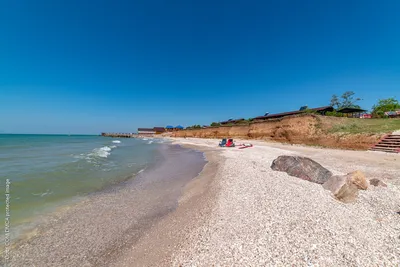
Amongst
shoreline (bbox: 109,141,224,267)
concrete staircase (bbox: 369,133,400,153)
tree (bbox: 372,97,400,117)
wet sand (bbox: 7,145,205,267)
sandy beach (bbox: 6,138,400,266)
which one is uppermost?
tree (bbox: 372,97,400,117)

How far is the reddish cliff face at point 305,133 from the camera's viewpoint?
52.2 feet

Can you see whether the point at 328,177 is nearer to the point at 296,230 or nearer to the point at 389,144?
the point at 296,230

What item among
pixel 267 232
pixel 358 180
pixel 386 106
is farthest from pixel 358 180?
pixel 386 106

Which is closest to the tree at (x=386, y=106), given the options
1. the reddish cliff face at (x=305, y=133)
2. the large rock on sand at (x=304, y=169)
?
the reddish cliff face at (x=305, y=133)

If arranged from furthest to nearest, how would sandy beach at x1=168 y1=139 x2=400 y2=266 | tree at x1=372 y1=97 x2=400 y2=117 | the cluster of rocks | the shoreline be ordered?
tree at x1=372 y1=97 x2=400 y2=117 → the cluster of rocks → the shoreline → sandy beach at x1=168 y1=139 x2=400 y2=266

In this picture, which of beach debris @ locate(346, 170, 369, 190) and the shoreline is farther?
beach debris @ locate(346, 170, 369, 190)

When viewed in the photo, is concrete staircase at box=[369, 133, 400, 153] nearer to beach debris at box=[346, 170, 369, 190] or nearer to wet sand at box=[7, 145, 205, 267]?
beach debris at box=[346, 170, 369, 190]

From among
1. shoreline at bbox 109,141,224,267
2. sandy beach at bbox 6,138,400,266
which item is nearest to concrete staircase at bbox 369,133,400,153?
sandy beach at bbox 6,138,400,266

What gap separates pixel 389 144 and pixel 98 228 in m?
21.0

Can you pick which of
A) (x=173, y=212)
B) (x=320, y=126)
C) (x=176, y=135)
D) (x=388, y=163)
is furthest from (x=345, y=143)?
(x=176, y=135)

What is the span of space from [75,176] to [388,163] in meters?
19.0

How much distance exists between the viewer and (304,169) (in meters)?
7.30

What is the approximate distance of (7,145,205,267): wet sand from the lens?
10.9 ft

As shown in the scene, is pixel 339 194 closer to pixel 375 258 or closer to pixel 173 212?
pixel 375 258
